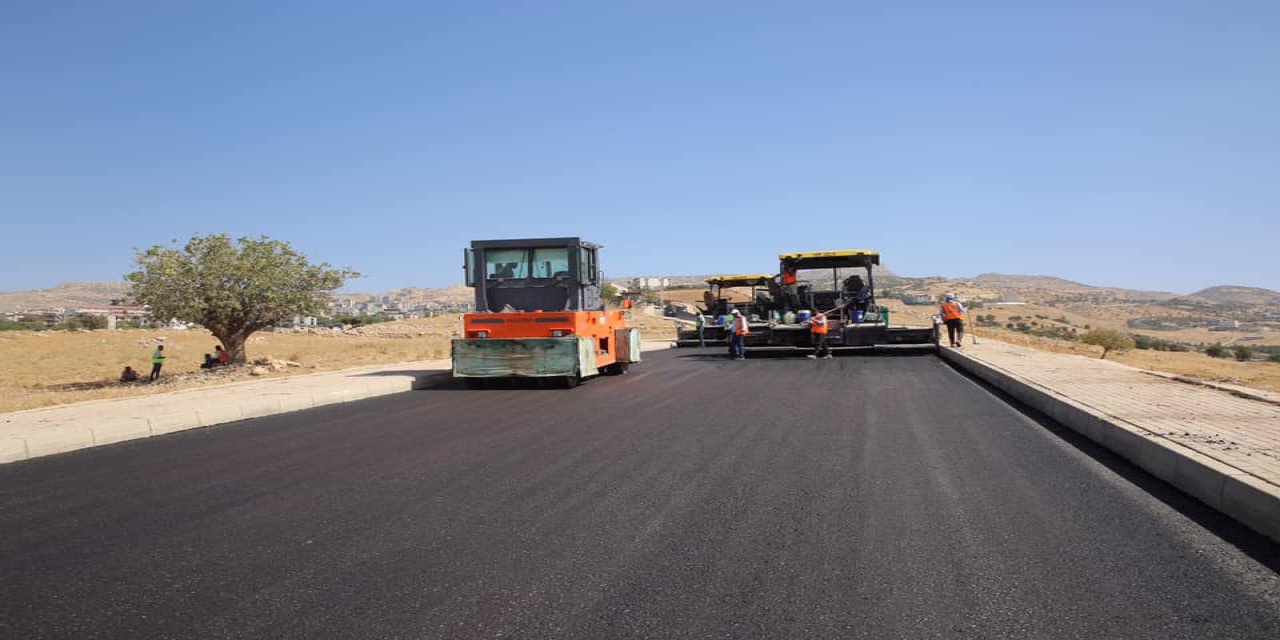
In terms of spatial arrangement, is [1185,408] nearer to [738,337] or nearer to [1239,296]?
[738,337]

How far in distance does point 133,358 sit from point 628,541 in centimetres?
3425

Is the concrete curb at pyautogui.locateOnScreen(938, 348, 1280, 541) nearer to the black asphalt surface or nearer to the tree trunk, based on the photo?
the black asphalt surface

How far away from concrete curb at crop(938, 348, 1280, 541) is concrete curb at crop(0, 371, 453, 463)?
9.84 m

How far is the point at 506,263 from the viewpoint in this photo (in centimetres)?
1605

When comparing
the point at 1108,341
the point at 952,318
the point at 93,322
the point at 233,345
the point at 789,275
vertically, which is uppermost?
the point at 789,275

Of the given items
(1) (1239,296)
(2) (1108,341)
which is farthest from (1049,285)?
(2) (1108,341)

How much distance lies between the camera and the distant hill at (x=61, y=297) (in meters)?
146

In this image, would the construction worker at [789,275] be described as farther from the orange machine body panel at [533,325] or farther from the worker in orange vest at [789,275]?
the orange machine body panel at [533,325]

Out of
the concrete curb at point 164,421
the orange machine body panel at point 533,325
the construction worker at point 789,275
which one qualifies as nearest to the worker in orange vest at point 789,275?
the construction worker at point 789,275

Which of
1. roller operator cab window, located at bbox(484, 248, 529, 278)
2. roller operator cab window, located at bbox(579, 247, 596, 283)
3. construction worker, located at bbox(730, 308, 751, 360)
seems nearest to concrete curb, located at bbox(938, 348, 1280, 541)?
roller operator cab window, located at bbox(579, 247, 596, 283)

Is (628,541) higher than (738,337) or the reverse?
the reverse

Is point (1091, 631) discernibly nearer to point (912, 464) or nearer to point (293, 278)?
point (912, 464)

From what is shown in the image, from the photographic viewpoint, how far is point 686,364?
811 inches

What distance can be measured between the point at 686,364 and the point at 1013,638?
17245 millimetres
